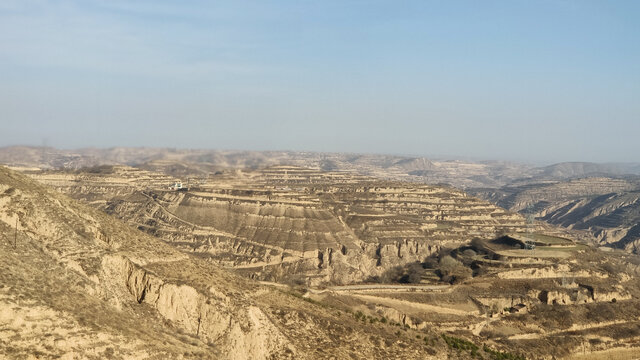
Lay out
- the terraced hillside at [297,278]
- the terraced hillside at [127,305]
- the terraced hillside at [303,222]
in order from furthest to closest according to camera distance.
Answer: the terraced hillside at [303,222], the terraced hillside at [297,278], the terraced hillside at [127,305]

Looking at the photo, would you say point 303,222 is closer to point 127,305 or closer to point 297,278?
point 297,278

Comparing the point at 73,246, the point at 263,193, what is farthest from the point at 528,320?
the point at 263,193

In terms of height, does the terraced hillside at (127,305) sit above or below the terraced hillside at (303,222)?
above

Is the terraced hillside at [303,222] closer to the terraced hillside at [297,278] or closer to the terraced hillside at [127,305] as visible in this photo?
the terraced hillside at [297,278]

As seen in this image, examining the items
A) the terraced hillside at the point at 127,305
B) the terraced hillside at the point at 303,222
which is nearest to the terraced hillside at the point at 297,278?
the terraced hillside at the point at 127,305

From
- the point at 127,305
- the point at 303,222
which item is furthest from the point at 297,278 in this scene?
the point at 127,305
